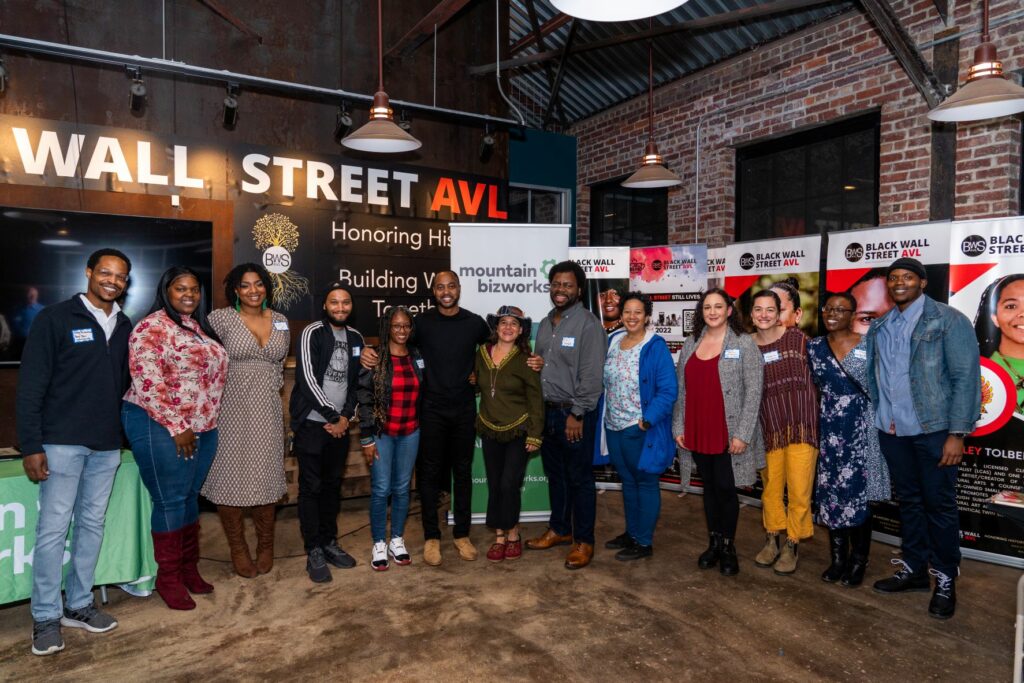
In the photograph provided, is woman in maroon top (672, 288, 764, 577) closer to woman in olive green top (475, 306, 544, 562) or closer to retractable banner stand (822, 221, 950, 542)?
woman in olive green top (475, 306, 544, 562)

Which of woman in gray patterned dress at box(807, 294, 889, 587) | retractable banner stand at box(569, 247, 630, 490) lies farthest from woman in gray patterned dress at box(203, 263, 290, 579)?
woman in gray patterned dress at box(807, 294, 889, 587)

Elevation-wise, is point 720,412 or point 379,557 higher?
point 720,412

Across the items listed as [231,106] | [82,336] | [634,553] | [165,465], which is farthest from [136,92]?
[634,553]

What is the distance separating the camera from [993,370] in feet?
12.5

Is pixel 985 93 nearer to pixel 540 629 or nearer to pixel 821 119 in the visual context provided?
pixel 821 119

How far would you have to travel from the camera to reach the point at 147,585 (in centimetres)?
329

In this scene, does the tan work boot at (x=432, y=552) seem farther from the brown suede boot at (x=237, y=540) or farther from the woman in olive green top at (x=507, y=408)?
the brown suede boot at (x=237, y=540)

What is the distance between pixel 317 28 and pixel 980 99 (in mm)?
4569

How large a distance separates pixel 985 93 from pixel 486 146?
3926 millimetres

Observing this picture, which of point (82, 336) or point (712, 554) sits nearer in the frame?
point (82, 336)

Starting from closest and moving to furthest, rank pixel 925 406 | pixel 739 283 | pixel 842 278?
1. pixel 925 406
2. pixel 842 278
3. pixel 739 283

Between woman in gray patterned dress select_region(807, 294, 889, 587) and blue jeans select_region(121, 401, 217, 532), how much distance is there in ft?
10.1

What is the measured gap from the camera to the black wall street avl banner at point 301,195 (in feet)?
15.0

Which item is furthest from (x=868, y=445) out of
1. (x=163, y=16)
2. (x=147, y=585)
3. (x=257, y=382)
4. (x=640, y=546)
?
(x=163, y=16)
